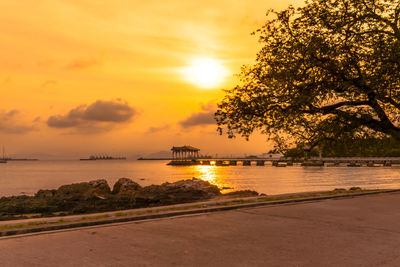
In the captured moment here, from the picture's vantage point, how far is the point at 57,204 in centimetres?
2412

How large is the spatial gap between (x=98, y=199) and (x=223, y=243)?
62.3 feet

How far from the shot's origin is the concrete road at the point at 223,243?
23.8ft

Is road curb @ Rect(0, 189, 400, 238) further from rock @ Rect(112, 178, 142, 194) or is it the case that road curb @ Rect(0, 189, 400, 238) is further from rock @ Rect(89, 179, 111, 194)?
rock @ Rect(89, 179, 111, 194)

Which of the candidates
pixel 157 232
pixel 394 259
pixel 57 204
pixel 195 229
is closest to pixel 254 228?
pixel 195 229

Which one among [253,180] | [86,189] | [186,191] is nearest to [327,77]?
[186,191]

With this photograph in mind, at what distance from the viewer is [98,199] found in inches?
1024

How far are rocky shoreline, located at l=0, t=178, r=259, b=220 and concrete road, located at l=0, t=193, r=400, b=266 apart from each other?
8264 millimetres

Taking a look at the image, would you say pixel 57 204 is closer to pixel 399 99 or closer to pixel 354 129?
pixel 354 129

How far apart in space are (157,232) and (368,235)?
17.8ft

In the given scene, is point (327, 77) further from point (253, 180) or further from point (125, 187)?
point (253, 180)

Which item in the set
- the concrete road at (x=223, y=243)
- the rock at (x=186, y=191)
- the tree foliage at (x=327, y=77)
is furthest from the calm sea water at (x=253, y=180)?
the concrete road at (x=223, y=243)

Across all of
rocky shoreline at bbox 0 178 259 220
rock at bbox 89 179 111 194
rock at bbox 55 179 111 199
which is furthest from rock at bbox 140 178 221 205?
rock at bbox 55 179 111 199

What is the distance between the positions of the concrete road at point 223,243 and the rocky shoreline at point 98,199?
826cm

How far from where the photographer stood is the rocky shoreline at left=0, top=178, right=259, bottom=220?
2188cm
